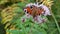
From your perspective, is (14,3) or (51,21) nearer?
(51,21)

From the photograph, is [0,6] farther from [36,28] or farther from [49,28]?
[36,28]

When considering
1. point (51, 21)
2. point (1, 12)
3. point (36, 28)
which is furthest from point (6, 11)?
point (36, 28)

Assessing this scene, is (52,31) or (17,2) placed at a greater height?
(17,2)

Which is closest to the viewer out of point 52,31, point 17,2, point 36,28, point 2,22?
point 36,28

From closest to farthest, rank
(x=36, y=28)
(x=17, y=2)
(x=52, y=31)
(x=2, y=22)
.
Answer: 1. (x=36, y=28)
2. (x=52, y=31)
3. (x=2, y=22)
4. (x=17, y=2)

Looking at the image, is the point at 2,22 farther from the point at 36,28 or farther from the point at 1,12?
the point at 36,28

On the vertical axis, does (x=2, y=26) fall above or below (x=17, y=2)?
below

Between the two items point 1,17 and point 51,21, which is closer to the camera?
point 51,21

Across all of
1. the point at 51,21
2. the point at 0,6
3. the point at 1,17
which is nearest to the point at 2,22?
the point at 1,17

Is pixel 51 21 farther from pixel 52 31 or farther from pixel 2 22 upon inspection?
pixel 2 22
